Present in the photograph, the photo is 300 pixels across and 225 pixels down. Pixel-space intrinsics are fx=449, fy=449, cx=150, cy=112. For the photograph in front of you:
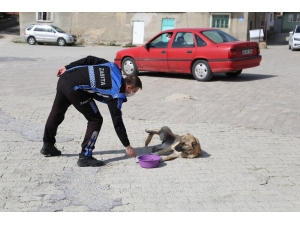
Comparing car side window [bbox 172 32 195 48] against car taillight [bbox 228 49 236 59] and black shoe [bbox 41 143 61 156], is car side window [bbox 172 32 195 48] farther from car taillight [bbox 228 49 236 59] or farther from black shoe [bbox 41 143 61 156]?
black shoe [bbox 41 143 61 156]

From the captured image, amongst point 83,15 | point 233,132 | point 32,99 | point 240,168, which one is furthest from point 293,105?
point 83,15

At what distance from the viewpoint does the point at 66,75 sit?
5.75 m

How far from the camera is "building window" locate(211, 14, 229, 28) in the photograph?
109 feet

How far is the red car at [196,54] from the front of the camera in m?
12.9

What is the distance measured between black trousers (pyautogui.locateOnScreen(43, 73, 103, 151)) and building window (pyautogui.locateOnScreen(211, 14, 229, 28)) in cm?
2868

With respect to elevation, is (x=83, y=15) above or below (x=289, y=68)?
above

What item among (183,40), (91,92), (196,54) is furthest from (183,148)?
(183,40)

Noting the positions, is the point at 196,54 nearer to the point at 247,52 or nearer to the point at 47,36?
the point at 247,52

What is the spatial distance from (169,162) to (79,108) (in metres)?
1.45

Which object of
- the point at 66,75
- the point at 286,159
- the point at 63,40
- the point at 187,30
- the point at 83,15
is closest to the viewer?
the point at 66,75

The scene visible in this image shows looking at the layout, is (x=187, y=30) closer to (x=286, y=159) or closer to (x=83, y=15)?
(x=286, y=159)

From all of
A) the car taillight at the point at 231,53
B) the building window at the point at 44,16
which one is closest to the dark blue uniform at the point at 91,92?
the car taillight at the point at 231,53

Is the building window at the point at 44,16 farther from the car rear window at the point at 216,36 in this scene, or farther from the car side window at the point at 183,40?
the car rear window at the point at 216,36

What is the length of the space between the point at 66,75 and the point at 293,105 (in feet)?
19.7
